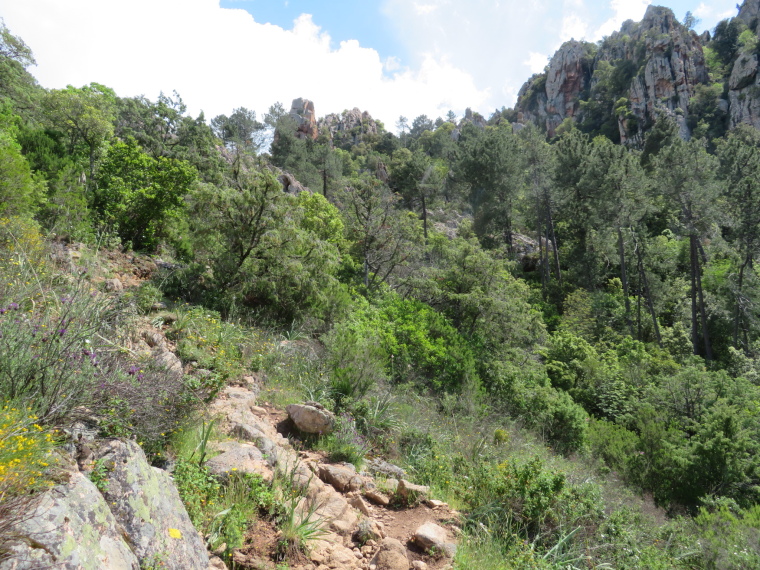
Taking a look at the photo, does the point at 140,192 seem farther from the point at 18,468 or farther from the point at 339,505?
the point at 18,468

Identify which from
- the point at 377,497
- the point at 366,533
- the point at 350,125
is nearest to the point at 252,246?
the point at 377,497

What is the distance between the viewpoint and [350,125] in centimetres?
7912

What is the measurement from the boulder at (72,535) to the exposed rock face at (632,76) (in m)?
63.9

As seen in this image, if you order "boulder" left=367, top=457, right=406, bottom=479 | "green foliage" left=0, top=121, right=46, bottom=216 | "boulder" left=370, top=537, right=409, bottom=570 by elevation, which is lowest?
"boulder" left=367, top=457, right=406, bottom=479

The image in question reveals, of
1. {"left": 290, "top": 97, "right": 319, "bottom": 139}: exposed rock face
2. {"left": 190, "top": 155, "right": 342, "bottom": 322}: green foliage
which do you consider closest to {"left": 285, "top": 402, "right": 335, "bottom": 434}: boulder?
{"left": 190, "top": 155, "right": 342, "bottom": 322}: green foliage

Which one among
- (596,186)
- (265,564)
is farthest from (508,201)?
(265,564)

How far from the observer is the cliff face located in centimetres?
5606

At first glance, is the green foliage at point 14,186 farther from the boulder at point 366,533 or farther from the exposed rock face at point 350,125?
the exposed rock face at point 350,125

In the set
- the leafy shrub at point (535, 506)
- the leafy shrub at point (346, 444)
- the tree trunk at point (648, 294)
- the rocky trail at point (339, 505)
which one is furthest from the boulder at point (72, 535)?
the tree trunk at point (648, 294)

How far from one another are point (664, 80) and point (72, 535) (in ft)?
248

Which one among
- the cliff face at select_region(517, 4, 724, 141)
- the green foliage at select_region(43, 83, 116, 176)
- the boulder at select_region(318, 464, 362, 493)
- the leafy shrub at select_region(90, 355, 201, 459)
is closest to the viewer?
the leafy shrub at select_region(90, 355, 201, 459)

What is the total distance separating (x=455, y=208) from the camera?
38.5 meters

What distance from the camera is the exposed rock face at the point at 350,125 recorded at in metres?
72.2

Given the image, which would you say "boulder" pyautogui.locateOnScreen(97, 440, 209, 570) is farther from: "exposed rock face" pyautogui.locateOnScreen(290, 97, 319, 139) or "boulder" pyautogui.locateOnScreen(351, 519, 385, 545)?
"exposed rock face" pyautogui.locateOnScreen(290, 97, 319, 139)
